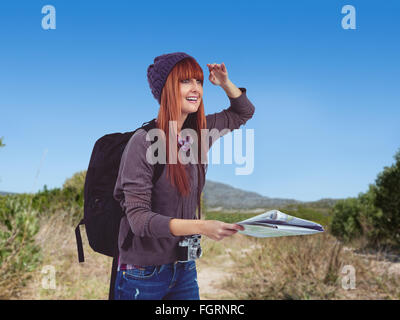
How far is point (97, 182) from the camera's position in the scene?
214 cm

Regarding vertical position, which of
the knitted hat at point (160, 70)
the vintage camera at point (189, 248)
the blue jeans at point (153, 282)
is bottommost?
the blue jeans at point (153, 282)

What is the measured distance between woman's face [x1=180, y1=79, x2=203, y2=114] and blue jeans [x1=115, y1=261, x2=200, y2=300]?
84 cm

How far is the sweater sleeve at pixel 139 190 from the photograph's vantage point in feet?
5.82

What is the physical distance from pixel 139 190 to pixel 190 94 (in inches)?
21.9

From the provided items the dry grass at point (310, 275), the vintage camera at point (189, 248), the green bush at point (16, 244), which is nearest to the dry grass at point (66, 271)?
the green bush at point (16, 244)

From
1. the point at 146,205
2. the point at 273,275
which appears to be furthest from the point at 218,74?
the point at 273,275

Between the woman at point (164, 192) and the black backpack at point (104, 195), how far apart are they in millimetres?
82

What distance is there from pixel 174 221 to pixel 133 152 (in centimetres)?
42

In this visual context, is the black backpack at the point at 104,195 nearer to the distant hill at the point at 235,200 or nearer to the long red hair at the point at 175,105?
the long red hair at the point at 175,105

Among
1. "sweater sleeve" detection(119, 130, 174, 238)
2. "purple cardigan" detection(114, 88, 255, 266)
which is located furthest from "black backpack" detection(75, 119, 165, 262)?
"sweater sleeve" detection(119, 130, 174, 238)
